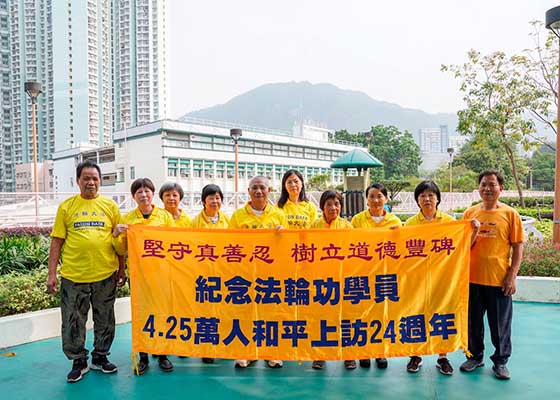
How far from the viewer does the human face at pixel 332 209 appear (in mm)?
3367

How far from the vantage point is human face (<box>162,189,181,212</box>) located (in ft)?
12.1

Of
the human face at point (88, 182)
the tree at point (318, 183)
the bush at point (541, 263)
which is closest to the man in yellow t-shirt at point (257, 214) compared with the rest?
the human face at point (88, 182)

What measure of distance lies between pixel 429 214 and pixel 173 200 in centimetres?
199

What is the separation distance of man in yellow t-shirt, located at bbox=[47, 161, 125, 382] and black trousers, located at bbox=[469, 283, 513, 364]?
260 cm

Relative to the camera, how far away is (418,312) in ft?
10.6

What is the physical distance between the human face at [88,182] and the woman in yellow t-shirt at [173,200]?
0.57m

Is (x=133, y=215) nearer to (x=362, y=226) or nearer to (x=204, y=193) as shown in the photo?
(x=204, y=193)

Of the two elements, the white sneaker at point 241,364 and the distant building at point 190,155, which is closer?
the white sneaker at point 241,364

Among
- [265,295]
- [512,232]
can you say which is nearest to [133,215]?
[265,295]

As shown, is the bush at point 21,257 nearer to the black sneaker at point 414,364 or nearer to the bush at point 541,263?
the black sneaker at point 414,364

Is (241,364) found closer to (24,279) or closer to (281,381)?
(281,381)

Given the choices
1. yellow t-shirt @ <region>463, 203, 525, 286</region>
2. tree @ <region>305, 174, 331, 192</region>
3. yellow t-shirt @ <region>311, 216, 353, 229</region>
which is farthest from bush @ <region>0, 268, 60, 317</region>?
tree @ <region>305, 174, 331, 192</region>

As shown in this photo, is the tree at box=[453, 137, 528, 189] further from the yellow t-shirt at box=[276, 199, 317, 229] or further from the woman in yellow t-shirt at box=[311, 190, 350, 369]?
the woman in yellow t-shirt at box=[311, 190, 350, 369]

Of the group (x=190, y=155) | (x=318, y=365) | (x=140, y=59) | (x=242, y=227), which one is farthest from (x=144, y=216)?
(x=140, y=59)
